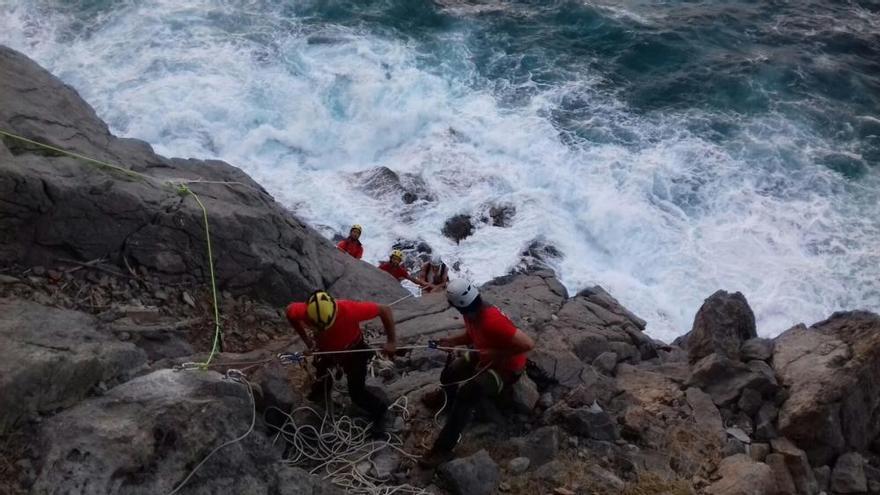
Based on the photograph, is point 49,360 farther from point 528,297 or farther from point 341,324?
point 528,297

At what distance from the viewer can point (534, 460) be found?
7.07 metres

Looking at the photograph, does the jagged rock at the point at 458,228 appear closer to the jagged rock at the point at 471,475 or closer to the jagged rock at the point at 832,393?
the jagged rock at the point at 832,393

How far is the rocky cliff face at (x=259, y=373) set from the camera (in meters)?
5.32

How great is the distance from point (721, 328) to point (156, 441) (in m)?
6.85

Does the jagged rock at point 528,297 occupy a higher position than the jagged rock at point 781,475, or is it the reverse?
the jagged rock at point 781,475

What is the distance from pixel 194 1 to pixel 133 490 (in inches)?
742

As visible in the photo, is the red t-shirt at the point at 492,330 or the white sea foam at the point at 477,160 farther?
the white sea foam at the point at 477,160

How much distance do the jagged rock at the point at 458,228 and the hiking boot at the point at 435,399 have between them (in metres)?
7.33

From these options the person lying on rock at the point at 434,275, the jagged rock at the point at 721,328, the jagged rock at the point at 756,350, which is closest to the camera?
the jagged rock at the point at 756,350

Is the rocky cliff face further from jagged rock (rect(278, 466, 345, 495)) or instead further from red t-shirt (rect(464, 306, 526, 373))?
red t-shirt (rect(464, 306, 526, 373))

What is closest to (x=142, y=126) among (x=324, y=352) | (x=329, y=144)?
(x=329, y=144)

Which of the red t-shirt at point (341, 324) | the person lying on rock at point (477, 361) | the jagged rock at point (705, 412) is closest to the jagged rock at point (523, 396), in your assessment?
the person lying on rock at point (477, 361)

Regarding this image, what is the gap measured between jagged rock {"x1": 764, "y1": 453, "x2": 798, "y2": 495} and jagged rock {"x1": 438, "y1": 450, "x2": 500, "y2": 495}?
2768mm

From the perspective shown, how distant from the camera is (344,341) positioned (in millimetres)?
6676
